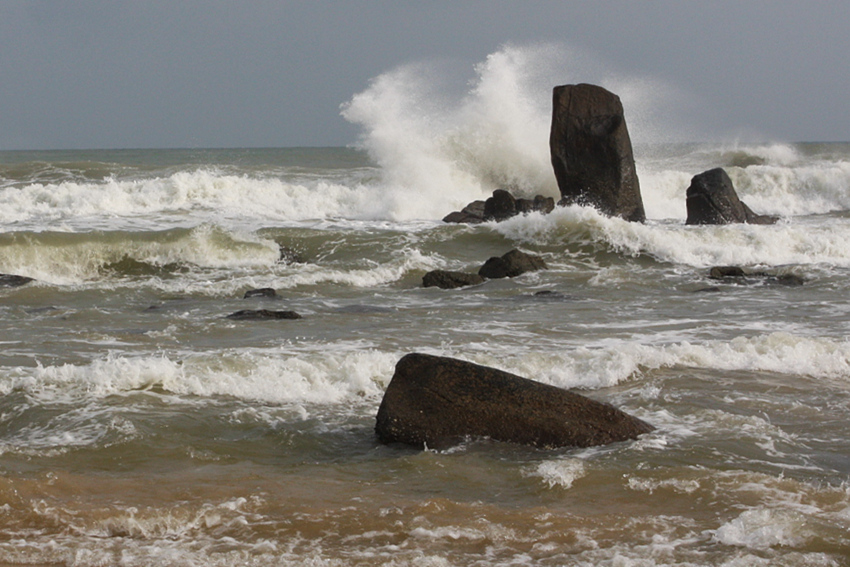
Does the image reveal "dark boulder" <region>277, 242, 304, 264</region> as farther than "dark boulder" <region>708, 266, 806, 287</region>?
Yes

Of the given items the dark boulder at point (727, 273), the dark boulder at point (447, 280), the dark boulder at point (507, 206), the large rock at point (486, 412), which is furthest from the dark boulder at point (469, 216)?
the large rock at point (486, 412)

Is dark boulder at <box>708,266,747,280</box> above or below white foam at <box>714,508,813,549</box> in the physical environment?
above

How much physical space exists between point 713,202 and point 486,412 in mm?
15197

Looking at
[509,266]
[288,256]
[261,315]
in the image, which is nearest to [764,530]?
[261,315]

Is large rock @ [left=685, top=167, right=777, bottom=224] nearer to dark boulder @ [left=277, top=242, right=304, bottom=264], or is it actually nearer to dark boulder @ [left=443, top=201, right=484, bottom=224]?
dark boulder @ [left=443, top=201, right=484, bottom=224]

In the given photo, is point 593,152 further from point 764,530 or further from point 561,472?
point 764,530

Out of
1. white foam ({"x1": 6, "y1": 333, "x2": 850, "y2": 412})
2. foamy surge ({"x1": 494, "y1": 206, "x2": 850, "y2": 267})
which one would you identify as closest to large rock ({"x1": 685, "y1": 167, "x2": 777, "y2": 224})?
foamy surge ({"x1": 494, "y1": 206, "x2": 850, "y2": 267})

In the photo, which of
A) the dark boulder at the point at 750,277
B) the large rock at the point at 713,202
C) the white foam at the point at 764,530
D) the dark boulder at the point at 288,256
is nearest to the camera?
the white foam at the point at 764,530

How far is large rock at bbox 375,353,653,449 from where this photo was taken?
18.2ft

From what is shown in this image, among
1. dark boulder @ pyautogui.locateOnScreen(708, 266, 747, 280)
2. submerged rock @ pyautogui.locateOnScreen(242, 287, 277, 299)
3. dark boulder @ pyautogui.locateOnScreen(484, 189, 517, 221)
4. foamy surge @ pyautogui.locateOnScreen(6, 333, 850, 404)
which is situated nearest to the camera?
foamy surge @ pyautogui.locateOnScreen(6, 333, 850, 404)

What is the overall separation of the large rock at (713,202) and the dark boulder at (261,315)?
38.6 feet

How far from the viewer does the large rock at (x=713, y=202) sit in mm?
19469

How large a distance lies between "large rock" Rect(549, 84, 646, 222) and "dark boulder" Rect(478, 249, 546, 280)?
4994 millimetres

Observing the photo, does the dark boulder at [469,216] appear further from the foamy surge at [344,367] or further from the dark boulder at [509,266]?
the foamy surge at [344,367]
